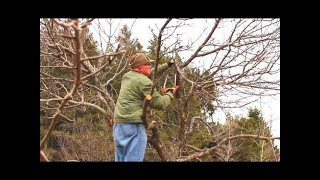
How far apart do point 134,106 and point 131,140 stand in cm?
27

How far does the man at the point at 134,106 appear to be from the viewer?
3.79m

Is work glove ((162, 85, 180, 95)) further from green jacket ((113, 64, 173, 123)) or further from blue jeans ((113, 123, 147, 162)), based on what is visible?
blue jeans ((113, 123, 147, 162))

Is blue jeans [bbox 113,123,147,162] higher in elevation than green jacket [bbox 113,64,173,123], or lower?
lower

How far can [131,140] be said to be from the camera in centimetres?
387

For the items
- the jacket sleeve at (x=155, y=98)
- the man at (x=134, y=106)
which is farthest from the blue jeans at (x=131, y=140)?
the jacket sleeve at (x=155, y=98)

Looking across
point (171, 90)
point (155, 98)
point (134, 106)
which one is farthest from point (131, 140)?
point (171, 90)

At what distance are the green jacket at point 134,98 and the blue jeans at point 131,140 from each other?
2.5 inches

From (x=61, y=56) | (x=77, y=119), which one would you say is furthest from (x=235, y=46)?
(x=77, y=119)

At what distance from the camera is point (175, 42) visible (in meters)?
4.50

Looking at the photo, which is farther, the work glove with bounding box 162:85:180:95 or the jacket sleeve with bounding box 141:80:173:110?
the work glove with bounding box 162:85:180:95

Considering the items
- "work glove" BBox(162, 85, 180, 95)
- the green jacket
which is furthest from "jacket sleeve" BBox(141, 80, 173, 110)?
"work glove" BBox(162, 85, 180, 95)

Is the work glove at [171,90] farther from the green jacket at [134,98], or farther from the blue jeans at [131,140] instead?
the blue jeans at [131,140]

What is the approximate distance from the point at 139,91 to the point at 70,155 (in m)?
6.51

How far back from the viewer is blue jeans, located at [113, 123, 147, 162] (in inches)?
152
